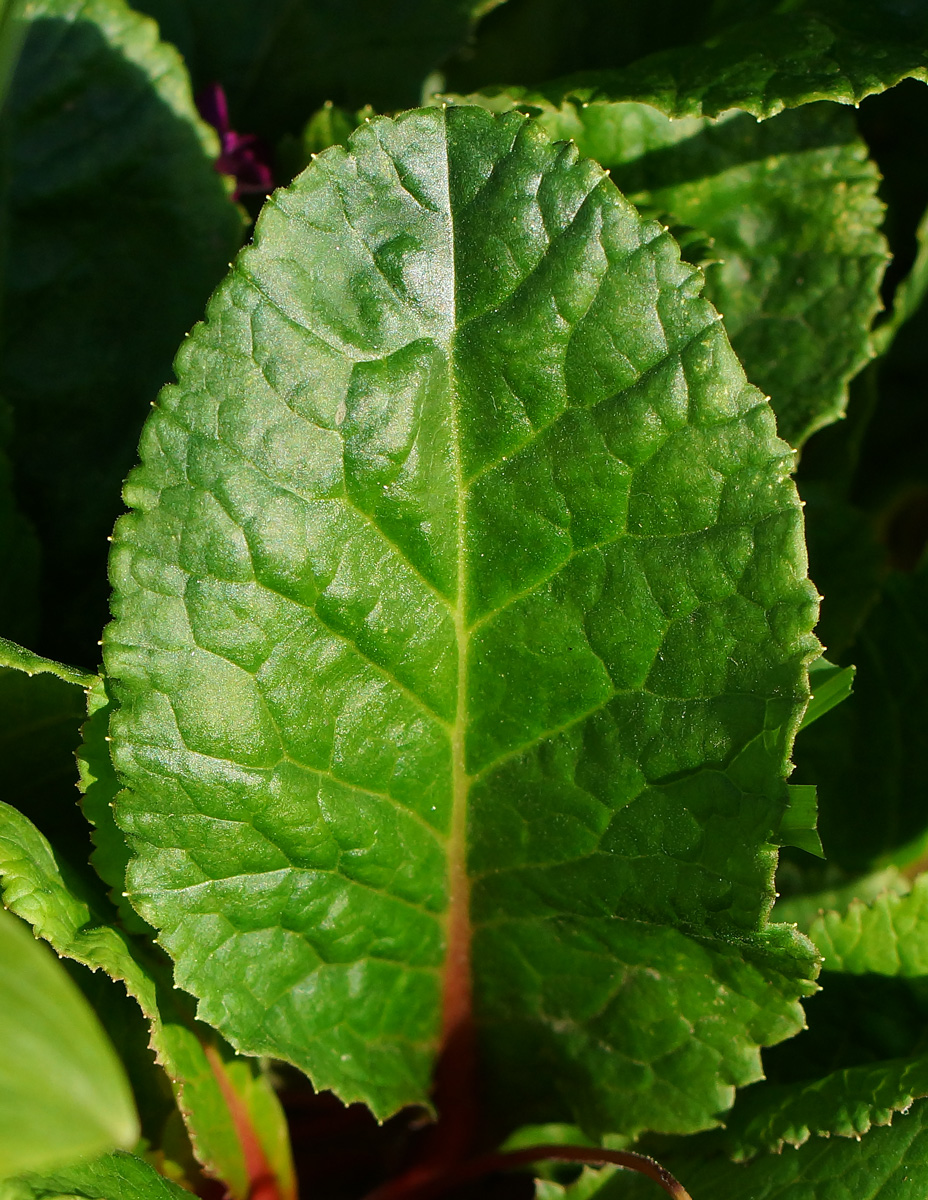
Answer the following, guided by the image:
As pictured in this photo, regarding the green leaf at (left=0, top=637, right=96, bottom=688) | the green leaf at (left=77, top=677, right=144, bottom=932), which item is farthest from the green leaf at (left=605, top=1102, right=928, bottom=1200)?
the green leaf at (left=0, top=637, right=96, bottom=688)

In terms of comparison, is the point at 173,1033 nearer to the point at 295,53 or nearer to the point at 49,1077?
the point at 49,1077

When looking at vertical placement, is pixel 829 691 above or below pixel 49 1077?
below

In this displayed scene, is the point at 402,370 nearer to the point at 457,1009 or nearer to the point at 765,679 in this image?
the point at 765,679

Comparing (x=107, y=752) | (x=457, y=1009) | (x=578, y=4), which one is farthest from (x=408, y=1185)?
(x=578, y=4)

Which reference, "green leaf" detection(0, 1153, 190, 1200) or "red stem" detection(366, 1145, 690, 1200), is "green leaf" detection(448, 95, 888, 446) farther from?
"green leaf" detection(0, 1153, 190, 1200)

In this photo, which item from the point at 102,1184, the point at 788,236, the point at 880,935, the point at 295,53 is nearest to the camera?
the point at 102,1184

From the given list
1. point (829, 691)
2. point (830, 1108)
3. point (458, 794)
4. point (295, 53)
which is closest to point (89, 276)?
point (295, 53)

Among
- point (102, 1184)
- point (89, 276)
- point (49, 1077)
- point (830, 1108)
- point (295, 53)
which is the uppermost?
point (295, 53)

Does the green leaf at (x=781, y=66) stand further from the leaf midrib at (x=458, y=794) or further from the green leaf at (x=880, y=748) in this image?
the green leaf at (x=880, y=748)
